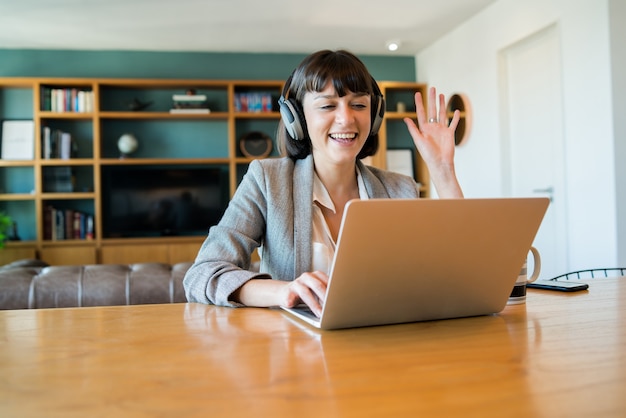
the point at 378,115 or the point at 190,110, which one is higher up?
the point at 190,110

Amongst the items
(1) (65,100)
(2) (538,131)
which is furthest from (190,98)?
(2) (538,131)

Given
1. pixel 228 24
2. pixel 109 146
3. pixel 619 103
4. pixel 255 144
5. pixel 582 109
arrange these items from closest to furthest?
pixel 619 103, pixel 582 109, pixel 228 24, pixel 109 146, pixel 255 144

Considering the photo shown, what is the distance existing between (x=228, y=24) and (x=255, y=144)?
4.54ft

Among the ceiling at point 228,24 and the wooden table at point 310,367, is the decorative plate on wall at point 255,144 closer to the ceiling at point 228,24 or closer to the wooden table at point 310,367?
the ceiling at point 228,24

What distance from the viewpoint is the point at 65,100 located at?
538cm

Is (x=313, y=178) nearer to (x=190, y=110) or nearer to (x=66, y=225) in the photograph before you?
(x=190, y=110)

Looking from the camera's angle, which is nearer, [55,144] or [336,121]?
[336,121]

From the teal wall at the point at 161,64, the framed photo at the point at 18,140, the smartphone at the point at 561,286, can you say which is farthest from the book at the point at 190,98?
the smartphone at the point at 561,286

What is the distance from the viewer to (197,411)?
50 centimetres

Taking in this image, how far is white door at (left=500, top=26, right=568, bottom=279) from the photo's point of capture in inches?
154

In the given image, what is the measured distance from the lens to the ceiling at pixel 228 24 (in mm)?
→ 4418

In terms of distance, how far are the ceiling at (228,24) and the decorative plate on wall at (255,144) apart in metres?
0.92

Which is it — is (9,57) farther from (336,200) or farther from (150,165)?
(336,200)

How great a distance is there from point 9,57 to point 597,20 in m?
5.29
